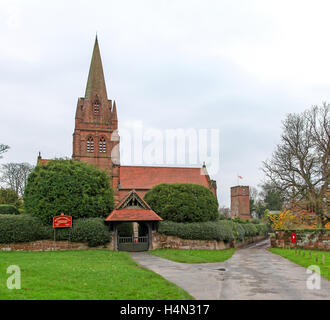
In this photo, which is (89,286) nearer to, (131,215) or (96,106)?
(131,215)

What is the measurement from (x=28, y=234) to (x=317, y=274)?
19.9 metres

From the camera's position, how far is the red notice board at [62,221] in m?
24.4

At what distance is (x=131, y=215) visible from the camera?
26.4 meters

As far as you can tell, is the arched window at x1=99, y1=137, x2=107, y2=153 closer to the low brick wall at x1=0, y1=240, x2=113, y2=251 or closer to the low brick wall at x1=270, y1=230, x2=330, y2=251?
the low brick wall at x1=0, y1=240, x2=113, y2=251

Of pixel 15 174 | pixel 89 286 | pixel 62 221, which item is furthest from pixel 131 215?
pixel 15 174

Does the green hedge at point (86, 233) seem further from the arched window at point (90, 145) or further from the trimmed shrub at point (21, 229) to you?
the arched window at point (90, 145)

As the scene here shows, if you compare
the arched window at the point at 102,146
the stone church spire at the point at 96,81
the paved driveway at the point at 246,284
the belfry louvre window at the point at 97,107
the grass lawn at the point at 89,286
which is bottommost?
the paved driveway at the point at 246,284

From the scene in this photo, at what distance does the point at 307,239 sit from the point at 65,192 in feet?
68.3

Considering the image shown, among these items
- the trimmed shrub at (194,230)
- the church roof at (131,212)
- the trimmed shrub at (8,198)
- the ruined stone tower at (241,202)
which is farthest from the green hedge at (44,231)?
the ruined stone tower at (241,202)

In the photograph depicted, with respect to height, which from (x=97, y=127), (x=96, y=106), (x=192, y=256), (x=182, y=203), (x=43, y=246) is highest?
(x=96, y=106)

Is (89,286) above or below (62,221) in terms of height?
below

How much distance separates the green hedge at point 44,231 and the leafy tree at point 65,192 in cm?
82
